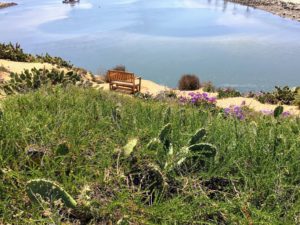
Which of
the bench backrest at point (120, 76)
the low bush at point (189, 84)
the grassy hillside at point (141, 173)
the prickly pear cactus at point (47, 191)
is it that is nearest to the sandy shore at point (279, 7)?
the low bush at point (189, 84)

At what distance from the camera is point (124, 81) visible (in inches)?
672

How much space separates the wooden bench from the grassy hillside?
1321 centimetres

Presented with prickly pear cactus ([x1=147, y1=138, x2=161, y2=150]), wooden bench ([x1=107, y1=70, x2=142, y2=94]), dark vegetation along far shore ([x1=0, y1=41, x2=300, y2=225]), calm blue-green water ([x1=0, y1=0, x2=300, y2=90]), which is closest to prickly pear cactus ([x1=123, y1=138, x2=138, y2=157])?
dark vegetation along far shore ([x1=0, y1=41, x2=300, y2=225])

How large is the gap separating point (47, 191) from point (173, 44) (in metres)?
32.5

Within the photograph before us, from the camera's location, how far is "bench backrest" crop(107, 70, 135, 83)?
56.3 ft

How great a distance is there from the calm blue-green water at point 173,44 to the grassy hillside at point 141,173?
19.7m

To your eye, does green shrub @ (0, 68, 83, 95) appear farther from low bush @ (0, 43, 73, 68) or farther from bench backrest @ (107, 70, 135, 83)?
low bush @ (0, 43, 73, 68)

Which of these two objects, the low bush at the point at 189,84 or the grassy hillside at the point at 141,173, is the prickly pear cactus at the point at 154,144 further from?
the low bush at the point at 189,84

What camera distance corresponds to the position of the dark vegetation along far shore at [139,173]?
2318 millimetres

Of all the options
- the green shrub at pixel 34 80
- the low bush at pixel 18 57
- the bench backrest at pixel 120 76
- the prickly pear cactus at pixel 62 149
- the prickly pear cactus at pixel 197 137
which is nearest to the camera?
the prickly pear cactus at pixel 62 149

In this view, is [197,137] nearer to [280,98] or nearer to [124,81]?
[124,81]

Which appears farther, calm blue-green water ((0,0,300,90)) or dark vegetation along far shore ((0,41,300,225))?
calm blue-green water ((0,0,300,90))

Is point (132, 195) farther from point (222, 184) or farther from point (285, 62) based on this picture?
point (285, 62)

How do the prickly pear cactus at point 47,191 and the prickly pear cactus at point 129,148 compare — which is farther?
the prickly pear cactus at point 129,148
